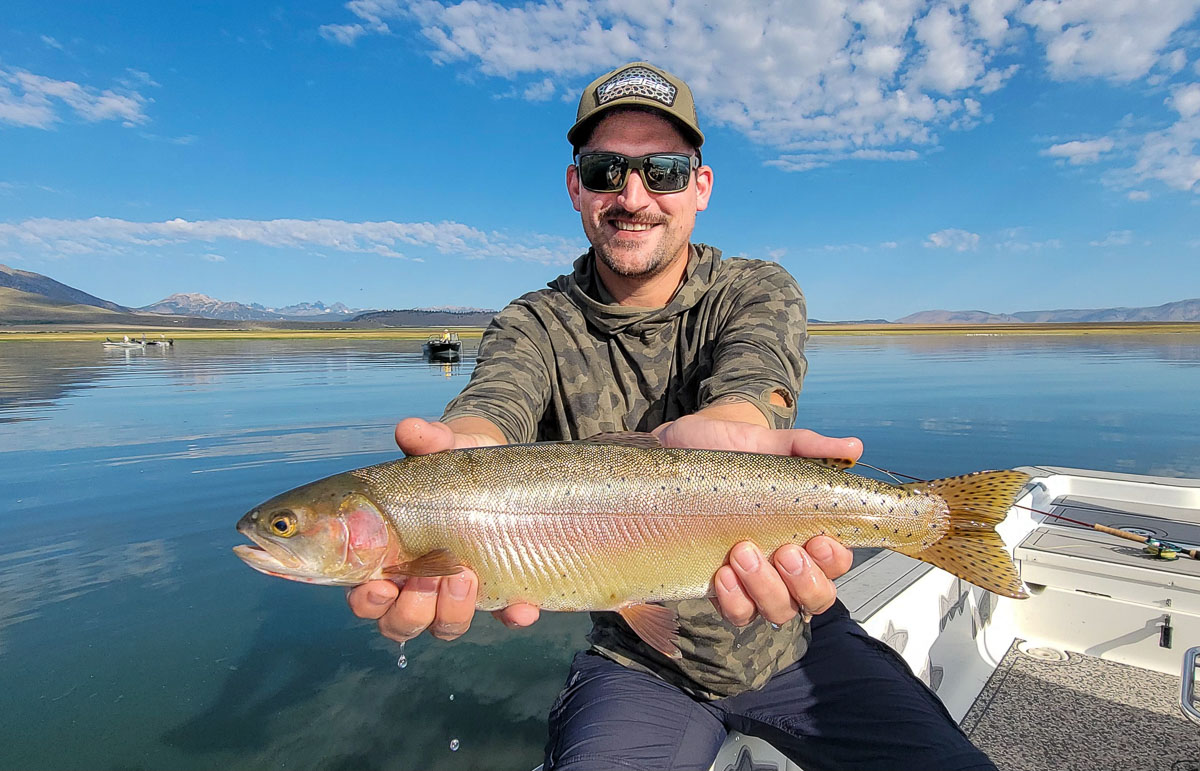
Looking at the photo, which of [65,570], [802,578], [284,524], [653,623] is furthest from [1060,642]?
[65,570]

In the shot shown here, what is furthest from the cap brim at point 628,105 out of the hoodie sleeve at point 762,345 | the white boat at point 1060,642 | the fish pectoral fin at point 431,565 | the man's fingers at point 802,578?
the white boat at point 1060,642

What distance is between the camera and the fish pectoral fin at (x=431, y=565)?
283 cm

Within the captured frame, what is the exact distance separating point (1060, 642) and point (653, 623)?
4.93 metres

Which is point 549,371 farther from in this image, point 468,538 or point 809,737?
point 809,737

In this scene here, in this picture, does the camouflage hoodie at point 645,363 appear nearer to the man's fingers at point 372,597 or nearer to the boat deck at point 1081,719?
the man's fingers at point 372,597

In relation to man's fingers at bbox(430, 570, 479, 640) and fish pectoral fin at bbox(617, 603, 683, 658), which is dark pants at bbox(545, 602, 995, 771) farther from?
man's fingers at bbox(430, 570, 479, 640)

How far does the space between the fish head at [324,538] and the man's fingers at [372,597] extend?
11 cm

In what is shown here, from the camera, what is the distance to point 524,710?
566 centimetres

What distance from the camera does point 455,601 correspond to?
9.26ft

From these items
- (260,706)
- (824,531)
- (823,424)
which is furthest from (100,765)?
(823,424)

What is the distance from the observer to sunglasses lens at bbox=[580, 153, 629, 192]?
405 cm

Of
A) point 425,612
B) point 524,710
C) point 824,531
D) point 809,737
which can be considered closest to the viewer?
point 425,612

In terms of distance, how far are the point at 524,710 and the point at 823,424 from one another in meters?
15.3

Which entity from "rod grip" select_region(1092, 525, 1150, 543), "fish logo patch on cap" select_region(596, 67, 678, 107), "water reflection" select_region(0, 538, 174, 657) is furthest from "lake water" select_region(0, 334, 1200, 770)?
"rod grip" select_region(1092, 525, 1150, 543)
